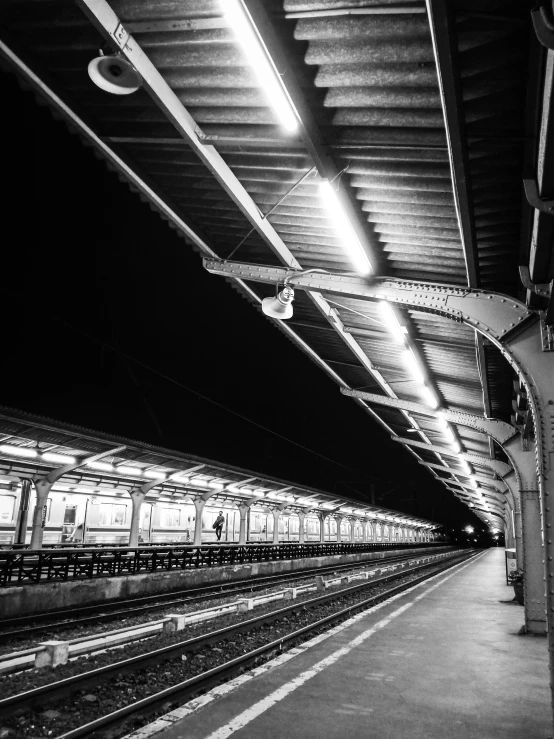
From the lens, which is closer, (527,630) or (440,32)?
(440,32)

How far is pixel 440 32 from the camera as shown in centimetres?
298

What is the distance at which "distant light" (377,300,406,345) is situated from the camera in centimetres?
717

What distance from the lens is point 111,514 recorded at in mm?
18531

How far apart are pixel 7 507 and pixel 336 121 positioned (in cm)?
1434

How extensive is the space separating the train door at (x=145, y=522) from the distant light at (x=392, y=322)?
15.6 metres

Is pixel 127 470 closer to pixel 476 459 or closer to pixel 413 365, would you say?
pixel 413 365

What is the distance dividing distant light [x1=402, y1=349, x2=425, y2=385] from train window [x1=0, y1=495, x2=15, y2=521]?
1169 centimetres

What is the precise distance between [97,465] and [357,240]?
11.3 m

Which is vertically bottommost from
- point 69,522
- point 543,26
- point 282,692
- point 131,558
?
point 131,558

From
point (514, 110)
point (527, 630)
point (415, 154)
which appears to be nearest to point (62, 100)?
point (415, 154)

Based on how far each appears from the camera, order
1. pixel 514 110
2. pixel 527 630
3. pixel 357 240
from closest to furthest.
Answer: pixel 514 110, pixel 357 240, pixel 527 630

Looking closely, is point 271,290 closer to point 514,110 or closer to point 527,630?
point 514,110

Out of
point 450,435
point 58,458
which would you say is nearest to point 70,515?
point 58,458

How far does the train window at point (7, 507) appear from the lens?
14242mm
